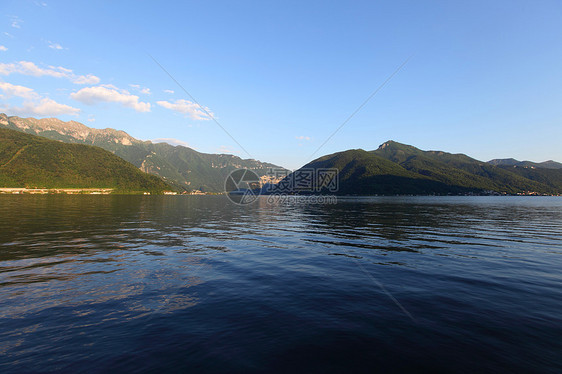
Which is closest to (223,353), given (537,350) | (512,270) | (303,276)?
(303,276)

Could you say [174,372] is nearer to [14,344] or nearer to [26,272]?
[14,344]

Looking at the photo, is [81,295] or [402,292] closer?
[81,295]

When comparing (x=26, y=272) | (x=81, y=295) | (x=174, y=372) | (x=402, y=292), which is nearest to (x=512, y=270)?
(x=402, y=292)

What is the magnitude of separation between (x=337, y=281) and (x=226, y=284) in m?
7.08

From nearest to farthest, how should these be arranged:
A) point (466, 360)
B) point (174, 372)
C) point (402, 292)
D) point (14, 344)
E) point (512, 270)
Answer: point (174, 372) → point (466, 360) → point (14, 344) → point (402, 292) → point (512, 270)

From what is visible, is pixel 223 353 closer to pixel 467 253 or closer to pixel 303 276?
pixel 303 276

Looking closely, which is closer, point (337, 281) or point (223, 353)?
point (223, 353)

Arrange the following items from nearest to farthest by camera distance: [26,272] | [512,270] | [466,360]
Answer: [466,360] → [26,272] → [512,270]

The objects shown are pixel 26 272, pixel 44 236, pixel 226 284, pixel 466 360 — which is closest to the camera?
pixel 466 360

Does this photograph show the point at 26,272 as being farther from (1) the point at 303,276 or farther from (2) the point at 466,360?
(2) the point at 466,360

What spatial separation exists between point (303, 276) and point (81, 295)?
41.8ft

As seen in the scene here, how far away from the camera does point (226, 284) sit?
15.5 meters

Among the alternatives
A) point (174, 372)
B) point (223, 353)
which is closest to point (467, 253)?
point (223, 353)

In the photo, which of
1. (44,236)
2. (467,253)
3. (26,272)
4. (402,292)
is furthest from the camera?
(44,236)
